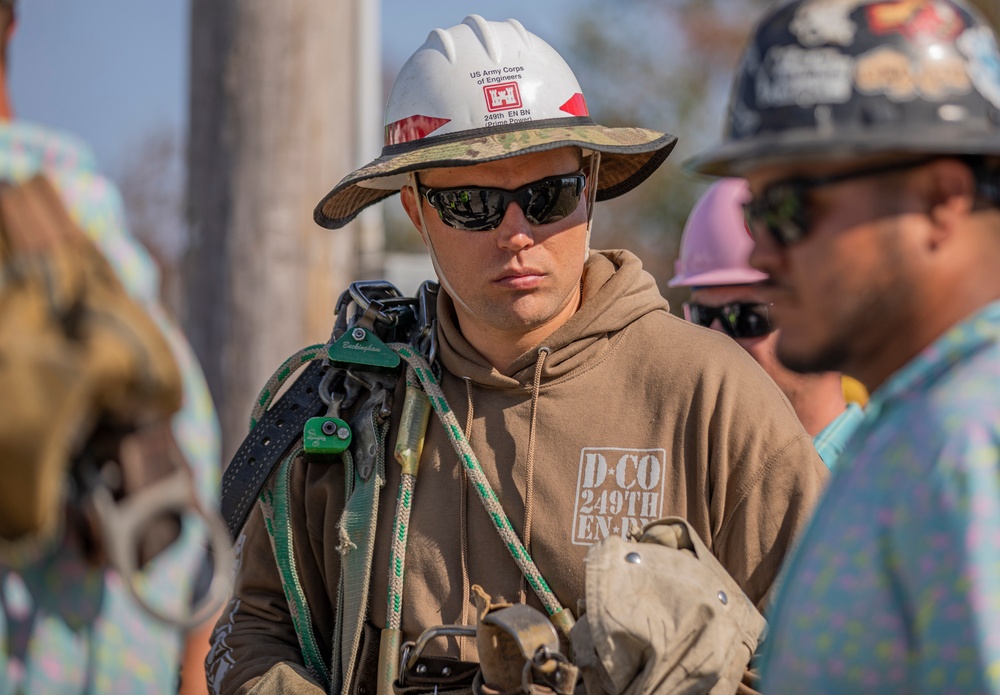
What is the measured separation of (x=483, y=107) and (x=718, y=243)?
162 cm

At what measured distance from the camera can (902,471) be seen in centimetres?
167

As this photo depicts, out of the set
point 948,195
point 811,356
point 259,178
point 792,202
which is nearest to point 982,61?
point 948,195

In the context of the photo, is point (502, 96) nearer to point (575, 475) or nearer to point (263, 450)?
point (575, 475)

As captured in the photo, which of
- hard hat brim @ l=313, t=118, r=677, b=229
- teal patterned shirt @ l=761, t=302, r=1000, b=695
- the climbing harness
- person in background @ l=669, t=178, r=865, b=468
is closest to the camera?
teal patterned shirt @ l=761, t=302, r=1000, b=695

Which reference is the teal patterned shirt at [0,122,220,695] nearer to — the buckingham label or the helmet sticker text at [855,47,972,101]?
the helmet sticker text at [855,47,972,101]

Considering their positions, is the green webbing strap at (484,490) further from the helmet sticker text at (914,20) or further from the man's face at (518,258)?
the helmet sticker text at (914,20)

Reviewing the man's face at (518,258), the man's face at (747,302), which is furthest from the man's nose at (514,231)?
the man's face at (747,302)

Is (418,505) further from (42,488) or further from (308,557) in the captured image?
(42,488)

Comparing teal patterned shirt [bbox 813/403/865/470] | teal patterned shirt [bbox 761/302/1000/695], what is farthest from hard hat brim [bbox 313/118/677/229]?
teal patterned shirt [bbox 761/302/1000/695]

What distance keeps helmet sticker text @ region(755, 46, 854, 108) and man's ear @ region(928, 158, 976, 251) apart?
0.59 feet

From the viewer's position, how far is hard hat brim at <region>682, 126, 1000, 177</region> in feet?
5.94

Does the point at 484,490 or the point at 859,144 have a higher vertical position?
the point at 859,144

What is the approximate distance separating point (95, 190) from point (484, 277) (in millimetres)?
1604

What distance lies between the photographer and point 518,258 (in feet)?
10.6
